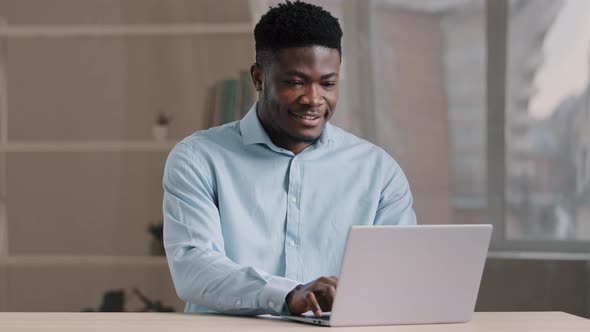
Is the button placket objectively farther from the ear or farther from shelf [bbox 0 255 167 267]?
shelf [bbox 0 255 167 267]

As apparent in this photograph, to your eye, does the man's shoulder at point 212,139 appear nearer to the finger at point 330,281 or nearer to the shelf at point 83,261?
the finger at point 330,281

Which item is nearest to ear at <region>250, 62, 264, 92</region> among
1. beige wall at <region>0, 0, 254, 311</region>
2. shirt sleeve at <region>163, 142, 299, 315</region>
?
shirt sleeve at <region>163, 142, 299, 315</region>

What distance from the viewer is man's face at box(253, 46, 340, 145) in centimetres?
211

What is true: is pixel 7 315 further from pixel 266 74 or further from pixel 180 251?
pixel 266 74

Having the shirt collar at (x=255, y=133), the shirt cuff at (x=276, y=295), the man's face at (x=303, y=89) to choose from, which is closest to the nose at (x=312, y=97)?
the man's face at (x=303, y=89)

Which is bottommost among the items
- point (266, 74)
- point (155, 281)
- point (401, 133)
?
point (155, 281)

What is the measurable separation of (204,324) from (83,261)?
2388 mm

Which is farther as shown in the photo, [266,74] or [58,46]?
[58,46]

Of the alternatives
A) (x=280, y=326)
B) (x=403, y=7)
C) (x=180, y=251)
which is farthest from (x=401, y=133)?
(x=280, y=326)

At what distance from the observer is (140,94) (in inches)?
154

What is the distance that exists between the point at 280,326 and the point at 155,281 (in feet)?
7.72

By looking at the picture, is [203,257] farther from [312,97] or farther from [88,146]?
[88,146]

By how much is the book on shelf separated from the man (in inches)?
60.2

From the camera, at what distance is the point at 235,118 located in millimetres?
3787
